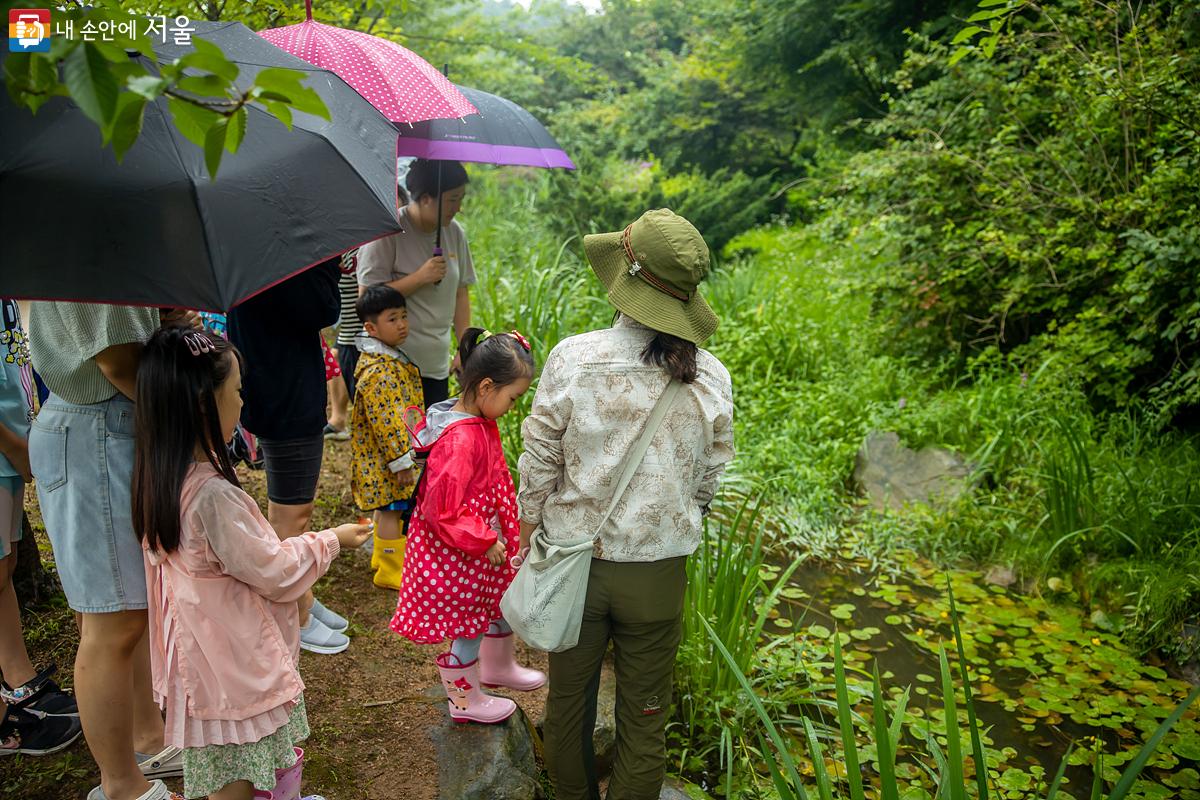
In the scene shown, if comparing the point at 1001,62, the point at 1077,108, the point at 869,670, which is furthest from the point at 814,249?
the point at 869,670

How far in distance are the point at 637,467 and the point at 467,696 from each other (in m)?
0.98

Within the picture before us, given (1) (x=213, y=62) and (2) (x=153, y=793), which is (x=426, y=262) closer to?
(2) (x=153, y=793)

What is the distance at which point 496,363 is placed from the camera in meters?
2.25

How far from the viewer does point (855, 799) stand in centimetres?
170

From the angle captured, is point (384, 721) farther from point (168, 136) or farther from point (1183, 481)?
point (1183, 481)

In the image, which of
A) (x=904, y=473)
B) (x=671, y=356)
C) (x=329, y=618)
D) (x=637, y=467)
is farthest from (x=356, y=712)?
(x=904, y=473)

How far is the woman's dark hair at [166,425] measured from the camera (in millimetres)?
1749

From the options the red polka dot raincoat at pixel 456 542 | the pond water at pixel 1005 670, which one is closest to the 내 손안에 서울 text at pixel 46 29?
the red polka dot raincoat at pixel 456 542

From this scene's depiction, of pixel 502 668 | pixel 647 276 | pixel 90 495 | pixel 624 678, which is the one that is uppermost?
pixel 647 276

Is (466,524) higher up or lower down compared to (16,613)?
higher up

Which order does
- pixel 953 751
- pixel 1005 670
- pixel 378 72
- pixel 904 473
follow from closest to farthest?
pixel 953 751 < pixel 378 72 < pixel 1005 670 < pixel 904 473

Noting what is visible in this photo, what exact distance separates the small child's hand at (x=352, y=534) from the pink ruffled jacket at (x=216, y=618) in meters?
0.14

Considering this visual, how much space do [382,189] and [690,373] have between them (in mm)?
782

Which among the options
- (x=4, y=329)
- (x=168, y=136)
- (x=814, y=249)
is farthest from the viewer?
(x=814, y=249)
